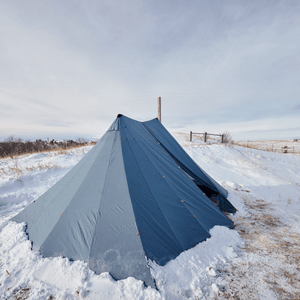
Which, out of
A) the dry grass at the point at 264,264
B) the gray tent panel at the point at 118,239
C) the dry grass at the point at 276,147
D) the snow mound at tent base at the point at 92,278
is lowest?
the dry grass at the point at 264,264

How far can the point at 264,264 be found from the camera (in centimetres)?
223

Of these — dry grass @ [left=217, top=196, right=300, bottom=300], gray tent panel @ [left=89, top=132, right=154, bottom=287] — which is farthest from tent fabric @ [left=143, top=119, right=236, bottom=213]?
gray tent panel @ [left=89, top=132, right=154, bottom=287]

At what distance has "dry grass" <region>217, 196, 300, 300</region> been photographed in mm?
1830

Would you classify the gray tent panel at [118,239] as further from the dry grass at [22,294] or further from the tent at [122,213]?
the dry grass at [22,294]

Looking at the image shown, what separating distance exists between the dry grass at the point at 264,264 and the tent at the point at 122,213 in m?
0.54

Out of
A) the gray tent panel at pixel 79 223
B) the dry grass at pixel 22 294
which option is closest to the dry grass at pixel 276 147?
the gray tent panel at pixel 79 223

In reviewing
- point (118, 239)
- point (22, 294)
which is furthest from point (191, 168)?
point (22, 294)

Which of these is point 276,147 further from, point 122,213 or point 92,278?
point 92,278

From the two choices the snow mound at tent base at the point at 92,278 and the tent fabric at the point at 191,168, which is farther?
the tent fabric at the point at 191,168

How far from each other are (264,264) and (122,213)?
7.97ft

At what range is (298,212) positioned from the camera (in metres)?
3.93

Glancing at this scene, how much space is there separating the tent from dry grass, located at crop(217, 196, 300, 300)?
21.2 inches

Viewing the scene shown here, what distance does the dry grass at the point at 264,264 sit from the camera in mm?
1830

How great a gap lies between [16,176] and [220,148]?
42.6 ft
